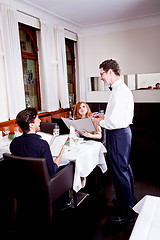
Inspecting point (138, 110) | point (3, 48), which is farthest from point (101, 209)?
point (138, 110)

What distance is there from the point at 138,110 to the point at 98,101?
1379 millimetres

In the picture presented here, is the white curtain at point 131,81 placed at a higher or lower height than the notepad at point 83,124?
higher

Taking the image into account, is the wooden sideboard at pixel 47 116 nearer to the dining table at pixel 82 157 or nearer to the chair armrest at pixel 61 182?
the dining table at pixel 82 157

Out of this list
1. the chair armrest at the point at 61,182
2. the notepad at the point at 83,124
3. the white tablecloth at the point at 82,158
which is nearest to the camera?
the chair armrest at the point at 61,182

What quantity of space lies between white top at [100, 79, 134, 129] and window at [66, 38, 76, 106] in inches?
168

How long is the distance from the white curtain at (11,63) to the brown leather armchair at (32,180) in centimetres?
226

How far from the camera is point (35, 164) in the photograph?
6.84 ft

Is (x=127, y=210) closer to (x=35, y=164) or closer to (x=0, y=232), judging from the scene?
Result: (x=35, y=164)

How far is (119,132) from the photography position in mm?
2520

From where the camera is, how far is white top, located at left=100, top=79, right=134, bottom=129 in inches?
96.1

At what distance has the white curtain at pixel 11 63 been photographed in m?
4.18

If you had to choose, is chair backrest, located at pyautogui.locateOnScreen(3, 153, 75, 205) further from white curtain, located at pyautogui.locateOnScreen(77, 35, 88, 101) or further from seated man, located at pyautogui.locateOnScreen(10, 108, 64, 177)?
white curtain, located at pyautogui.locateOnScreen(77, 35, 88, 101)

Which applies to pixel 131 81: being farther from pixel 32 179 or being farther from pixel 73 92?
pixel 32 179

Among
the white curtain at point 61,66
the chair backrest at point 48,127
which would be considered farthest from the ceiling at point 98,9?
the chair backrest at point 48,127
